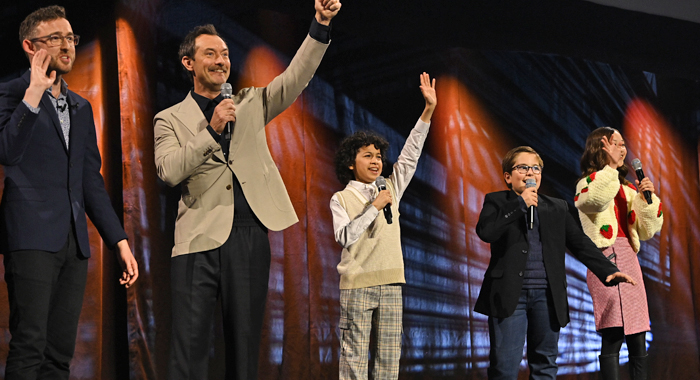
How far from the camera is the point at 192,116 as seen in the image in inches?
79.7

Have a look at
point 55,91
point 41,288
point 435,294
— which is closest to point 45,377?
point 41,288

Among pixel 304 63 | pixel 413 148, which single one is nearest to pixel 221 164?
pixel 304 63

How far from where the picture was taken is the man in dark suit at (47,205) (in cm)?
169

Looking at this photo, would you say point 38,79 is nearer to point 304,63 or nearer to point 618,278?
point 304,63

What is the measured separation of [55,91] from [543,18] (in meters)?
3.32

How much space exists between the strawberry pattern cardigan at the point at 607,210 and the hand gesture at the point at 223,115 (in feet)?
6.29

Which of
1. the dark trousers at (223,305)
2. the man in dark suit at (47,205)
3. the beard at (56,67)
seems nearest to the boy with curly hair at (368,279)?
the dark trousers at (223,305)

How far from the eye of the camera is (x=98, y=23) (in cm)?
323

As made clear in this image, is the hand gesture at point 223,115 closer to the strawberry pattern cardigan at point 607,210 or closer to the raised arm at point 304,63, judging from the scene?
the raised arm at point 304,63

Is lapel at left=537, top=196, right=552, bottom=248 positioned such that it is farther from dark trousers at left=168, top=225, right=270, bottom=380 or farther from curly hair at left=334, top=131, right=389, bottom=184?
dark trousers at left=168, top=225, right=270, bottom=380

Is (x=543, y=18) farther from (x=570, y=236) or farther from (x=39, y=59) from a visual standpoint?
(x=39, y=59)

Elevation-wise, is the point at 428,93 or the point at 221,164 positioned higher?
the point at 428,93

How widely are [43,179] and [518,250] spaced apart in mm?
1848

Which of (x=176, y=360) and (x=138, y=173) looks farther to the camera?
(x=138, y=173)
